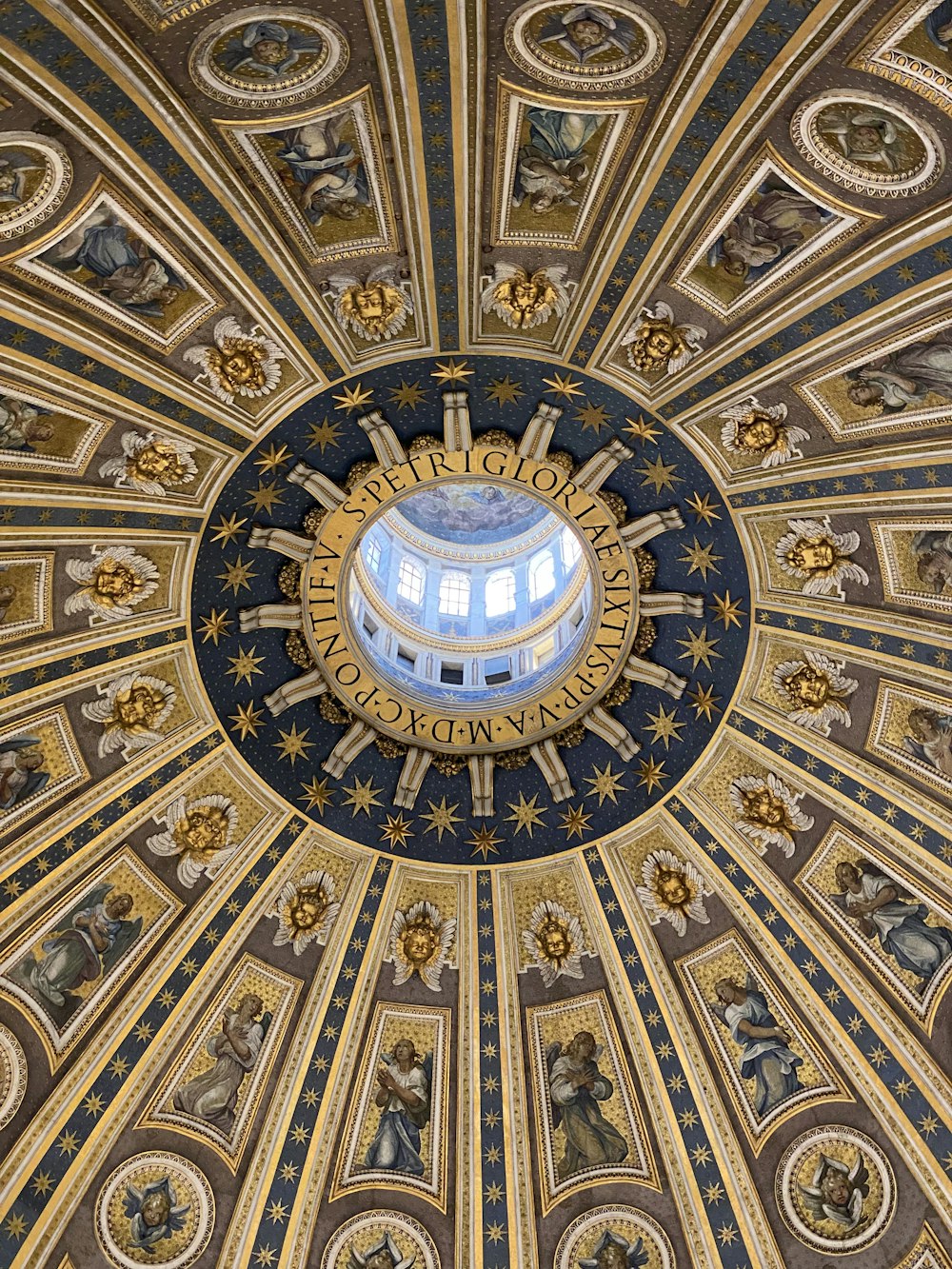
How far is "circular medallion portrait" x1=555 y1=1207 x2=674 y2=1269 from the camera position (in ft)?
73.2

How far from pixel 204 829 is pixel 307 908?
2289 mm

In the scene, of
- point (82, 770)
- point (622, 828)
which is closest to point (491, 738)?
point (622, 828)

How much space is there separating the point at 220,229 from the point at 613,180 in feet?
16.2

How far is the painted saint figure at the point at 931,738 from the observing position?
68.6ft

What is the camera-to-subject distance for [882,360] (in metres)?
18.3

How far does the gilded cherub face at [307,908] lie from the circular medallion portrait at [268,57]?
13186 millimetres

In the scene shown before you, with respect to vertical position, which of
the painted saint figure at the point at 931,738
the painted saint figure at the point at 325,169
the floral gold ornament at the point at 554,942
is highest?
the painted saint figure at the point at 325,169

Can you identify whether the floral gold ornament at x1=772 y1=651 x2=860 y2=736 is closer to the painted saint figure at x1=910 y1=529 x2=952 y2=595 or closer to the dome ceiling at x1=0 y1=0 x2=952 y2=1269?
the dome ceiling at x1=0 y1=0 x2=952 y2=1269

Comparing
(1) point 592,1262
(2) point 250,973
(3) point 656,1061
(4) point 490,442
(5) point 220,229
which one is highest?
(5) point 220,229

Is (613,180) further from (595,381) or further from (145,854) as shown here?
(145,854)

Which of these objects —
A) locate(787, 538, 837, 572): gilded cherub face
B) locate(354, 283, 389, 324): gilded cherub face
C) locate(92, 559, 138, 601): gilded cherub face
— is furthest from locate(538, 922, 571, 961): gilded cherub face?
locate(354, 283, 389, 324): gilded cherub face

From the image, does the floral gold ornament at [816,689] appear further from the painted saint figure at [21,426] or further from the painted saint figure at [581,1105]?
the painted saint figure at [21,426]

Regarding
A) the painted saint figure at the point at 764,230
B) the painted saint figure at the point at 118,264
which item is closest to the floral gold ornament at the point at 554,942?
the painted saint figure at the point at 764,230

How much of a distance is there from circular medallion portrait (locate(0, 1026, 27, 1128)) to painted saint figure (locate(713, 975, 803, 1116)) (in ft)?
37.0
